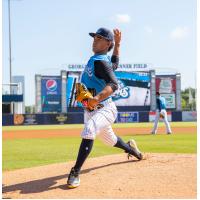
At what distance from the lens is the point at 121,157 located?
19.0 ft

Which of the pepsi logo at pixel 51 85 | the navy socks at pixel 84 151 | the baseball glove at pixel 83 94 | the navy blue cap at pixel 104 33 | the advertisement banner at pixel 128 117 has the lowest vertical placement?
the advertisement banner at pixel 128 117

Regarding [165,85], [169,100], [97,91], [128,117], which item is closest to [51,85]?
[128,117]

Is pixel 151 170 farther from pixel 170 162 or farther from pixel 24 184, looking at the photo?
pixel 24 184

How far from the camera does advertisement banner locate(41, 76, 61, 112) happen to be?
38.8m

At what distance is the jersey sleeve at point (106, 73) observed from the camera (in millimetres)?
4103

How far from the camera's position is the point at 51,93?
39094 mm

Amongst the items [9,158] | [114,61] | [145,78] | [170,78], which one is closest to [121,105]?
[145,78]

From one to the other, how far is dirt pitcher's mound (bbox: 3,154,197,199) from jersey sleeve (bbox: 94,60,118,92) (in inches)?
42.0

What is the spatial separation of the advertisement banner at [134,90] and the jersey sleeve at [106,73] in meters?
34.9

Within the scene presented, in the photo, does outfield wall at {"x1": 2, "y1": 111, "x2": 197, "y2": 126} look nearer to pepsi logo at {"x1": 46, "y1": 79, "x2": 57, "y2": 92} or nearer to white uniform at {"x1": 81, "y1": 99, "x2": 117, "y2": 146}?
pepsi logo at {"x1": 46, "y1": 79, "x2": 57, "y2": 92}

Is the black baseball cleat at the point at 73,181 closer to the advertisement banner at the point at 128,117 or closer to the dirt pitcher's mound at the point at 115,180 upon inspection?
the dirt pitcher's mound at the point at 115,180

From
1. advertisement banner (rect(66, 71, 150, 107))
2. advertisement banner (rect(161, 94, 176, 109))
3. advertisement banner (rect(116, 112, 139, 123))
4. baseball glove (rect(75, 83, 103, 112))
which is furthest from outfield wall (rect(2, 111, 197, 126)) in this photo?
baseball glove (rect(75, 83, 103, 112))

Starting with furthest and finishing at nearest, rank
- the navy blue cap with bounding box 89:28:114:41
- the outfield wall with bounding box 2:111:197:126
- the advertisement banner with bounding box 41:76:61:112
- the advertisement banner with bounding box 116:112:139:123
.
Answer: the advertisement banner with bounding box 41:76:61:112 < the advertisement banner with bounding box 116:112:139:123 < the outfield wall with bounding box 2:111:197:126 < the navy blue cap with bounding box 89:28:114:41

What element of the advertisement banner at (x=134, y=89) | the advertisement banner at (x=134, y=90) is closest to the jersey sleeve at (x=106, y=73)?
the advertisement banner at (x=134, y=89)
